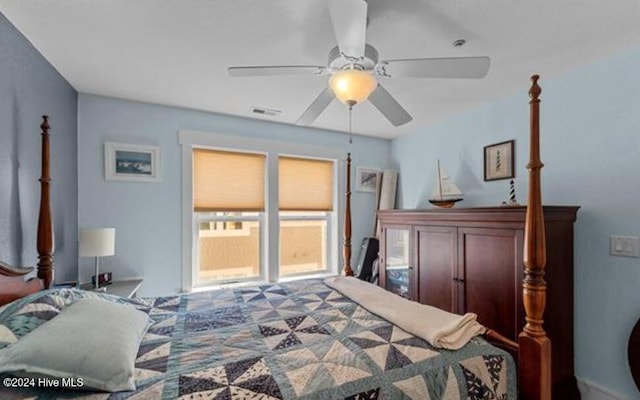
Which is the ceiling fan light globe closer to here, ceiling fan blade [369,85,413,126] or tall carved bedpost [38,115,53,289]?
ceiling fan blade [369,85,413,126]

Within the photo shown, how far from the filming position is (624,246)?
184cm

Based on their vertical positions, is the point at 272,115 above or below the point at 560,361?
above

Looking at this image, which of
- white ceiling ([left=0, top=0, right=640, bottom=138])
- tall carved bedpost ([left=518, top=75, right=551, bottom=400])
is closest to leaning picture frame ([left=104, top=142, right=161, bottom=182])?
white ceiling ([left=0, top=0, right=640, bottom=138])

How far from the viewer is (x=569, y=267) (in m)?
2.02

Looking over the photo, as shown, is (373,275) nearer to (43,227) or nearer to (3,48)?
(43,227)

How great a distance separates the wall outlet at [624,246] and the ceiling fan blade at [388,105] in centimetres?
153

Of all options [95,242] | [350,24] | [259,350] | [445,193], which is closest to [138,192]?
[95,242]

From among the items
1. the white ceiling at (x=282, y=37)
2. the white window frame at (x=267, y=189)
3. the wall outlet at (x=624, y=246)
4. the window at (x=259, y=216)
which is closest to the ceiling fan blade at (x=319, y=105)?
the white ceiling at (x=282, y=37)

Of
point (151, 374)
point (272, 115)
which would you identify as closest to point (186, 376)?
point (151, 374)

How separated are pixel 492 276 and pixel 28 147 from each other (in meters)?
3.13

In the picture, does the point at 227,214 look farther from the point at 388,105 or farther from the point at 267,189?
the point at 388,105

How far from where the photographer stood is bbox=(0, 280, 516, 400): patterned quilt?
3.19 feet

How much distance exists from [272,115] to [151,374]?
8.46 feet

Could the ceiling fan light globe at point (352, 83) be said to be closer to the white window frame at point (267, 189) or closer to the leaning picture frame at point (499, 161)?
the leaning picture frame at point (499, 161)
